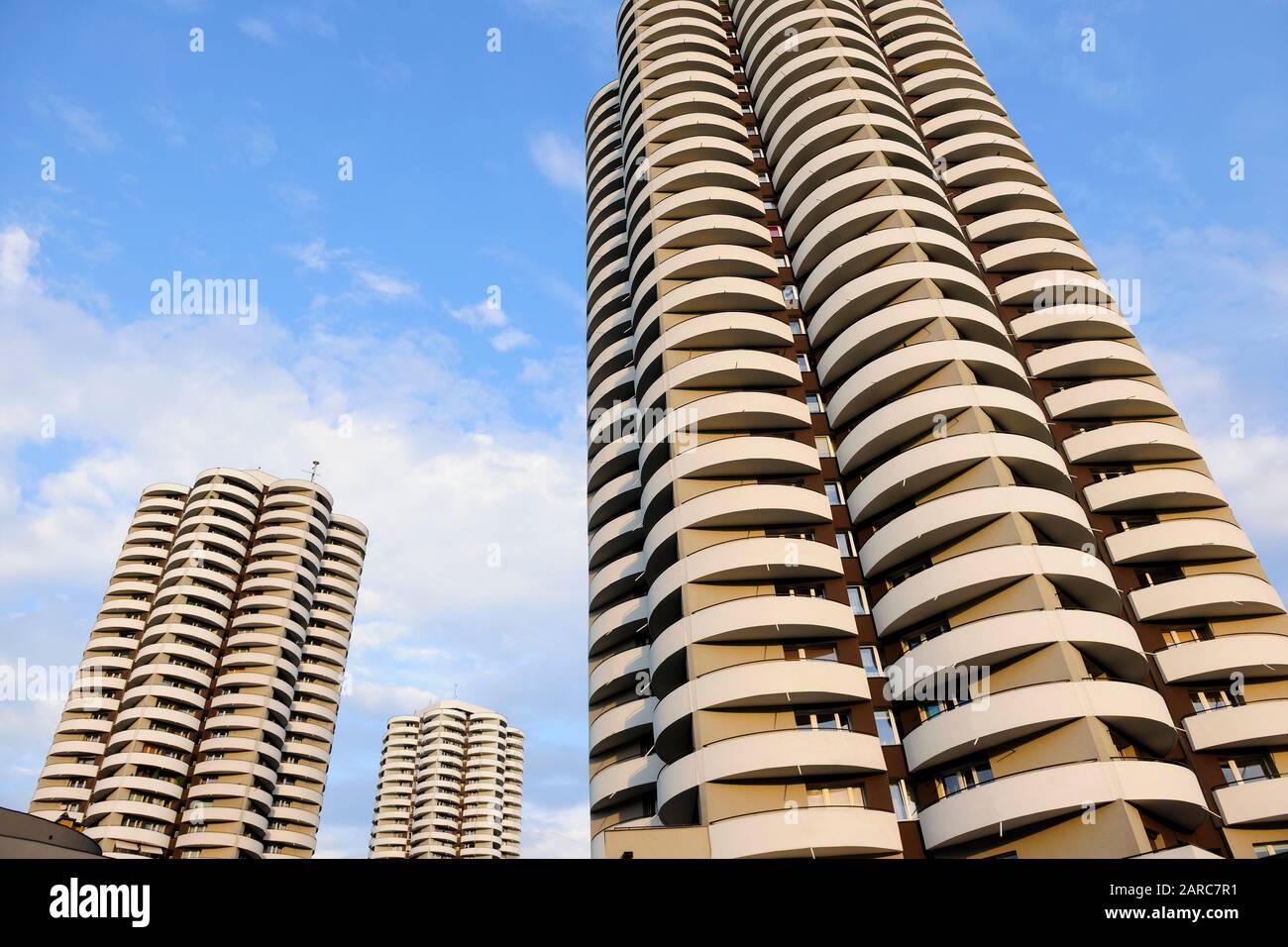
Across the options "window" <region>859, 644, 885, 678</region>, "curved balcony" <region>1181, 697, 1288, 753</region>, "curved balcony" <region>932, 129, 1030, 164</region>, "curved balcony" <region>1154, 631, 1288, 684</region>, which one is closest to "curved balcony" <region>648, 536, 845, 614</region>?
"window" <region>859, 644, 885, 678</region>

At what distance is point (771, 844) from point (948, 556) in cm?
1385

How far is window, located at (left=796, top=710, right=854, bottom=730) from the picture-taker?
1236 inches

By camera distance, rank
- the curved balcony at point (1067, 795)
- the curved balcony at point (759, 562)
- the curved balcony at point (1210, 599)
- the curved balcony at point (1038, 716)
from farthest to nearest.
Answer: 1. the curved balcony at point (759, 562)
2. the curved balcony at point (1210, 599)
3. the curved balcony at point (1038, 716)
4. the curved balcony at point (1067, 795)

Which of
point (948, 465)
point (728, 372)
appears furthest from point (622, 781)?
point (948, 465)

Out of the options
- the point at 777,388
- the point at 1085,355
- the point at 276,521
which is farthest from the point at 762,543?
the point at 276,521

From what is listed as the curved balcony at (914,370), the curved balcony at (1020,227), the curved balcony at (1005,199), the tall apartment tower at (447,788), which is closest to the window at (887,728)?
the curved balcony at (914,370)

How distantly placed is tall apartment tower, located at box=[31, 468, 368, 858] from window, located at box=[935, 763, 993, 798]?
6358 centimetres

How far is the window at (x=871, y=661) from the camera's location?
33.3 meters

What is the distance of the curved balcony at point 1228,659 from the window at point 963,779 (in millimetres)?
9811

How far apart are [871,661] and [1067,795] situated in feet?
30.1

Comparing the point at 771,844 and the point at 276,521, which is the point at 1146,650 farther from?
the point at 276,521

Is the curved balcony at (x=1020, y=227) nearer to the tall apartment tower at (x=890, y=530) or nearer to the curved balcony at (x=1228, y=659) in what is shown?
the tall apartment tower at (x=890, y=530)

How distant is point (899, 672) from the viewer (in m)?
31.9

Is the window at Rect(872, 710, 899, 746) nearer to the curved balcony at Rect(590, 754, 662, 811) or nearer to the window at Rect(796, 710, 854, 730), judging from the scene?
the window at Rect(796, 710, 854, 730)
